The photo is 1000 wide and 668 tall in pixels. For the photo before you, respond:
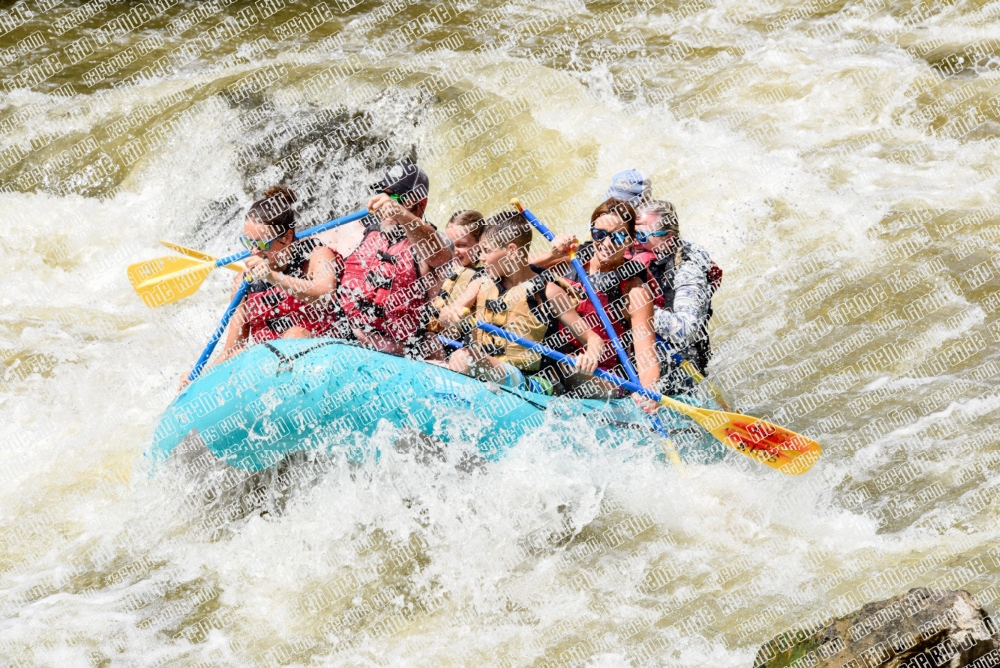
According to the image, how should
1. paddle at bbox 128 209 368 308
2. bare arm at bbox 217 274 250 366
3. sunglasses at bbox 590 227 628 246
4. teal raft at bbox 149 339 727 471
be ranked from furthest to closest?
1. paddle at bbox 128 209 368 308
2. bare arm at bbox 217 274 250 366
3. sunglasses at bbox 590 227 628 246
4. teal raft at bbox 149 339 727 471

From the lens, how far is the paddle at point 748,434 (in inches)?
183

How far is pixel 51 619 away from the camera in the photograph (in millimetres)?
4387

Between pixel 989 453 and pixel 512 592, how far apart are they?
2.43 metres

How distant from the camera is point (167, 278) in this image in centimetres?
529

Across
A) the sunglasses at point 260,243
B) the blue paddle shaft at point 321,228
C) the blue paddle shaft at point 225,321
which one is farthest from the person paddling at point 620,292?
the blue paddle shaft at point 225,321

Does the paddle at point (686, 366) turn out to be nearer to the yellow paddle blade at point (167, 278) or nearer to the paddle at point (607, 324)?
the paddle at point (607, 324)

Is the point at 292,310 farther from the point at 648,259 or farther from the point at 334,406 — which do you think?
the point at 648,259

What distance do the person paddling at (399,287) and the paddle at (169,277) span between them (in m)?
0.41

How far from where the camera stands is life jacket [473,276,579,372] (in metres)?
4.62

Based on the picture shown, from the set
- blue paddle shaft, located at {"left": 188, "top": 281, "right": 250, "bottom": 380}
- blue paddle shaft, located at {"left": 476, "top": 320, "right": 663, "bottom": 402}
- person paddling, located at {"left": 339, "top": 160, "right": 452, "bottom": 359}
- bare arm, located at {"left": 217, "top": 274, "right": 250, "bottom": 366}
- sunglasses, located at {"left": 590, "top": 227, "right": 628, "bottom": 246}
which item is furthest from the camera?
bare arm, located at {"left": 217, "top": 274, "right": 250, "bottom": 366}

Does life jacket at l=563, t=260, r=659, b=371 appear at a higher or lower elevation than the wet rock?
higher

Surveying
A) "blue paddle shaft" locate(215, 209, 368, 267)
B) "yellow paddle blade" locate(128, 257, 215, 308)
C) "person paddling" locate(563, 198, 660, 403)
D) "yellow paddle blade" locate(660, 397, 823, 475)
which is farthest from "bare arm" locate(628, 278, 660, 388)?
"yellow paddle blade" locate(128, 257, 215, 308)

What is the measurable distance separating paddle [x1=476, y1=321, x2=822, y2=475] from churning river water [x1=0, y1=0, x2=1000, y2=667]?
0.20m

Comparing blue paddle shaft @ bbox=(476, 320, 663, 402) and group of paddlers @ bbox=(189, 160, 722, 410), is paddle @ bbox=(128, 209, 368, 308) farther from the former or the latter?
blue paddle shaft @ bbox=(476, 320, 663, 402)
